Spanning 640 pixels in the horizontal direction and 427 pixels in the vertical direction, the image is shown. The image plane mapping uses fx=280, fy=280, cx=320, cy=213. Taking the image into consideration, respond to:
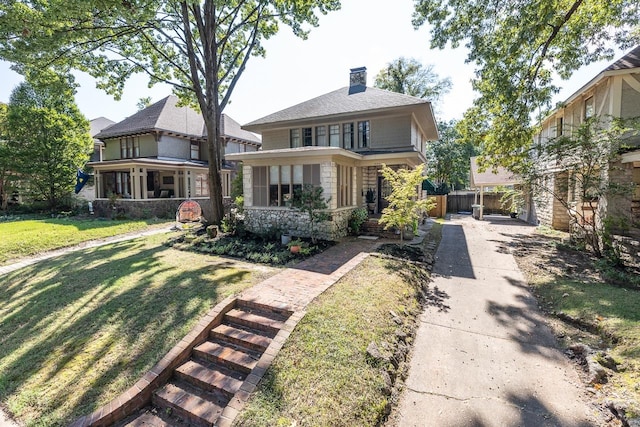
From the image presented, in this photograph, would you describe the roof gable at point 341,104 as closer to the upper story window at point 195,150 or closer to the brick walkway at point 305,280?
the brick walkway at point 305,280

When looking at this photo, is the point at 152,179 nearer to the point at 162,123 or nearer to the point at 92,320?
the point at 162,123

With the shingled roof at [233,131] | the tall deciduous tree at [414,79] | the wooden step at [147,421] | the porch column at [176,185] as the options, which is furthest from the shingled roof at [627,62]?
the porch column at [176,185]

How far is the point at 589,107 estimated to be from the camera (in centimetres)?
1195

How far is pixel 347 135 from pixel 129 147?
1790 cm

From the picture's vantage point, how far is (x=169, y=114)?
22.4 meters

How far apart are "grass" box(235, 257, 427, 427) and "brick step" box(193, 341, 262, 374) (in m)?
0.52

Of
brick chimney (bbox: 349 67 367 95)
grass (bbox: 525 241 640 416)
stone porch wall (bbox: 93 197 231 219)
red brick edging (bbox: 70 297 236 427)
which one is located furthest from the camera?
stone porch wall (bbox: 93 197 231 219)

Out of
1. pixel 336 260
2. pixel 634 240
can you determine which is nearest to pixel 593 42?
pixel 634 240

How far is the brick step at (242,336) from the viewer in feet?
14.3

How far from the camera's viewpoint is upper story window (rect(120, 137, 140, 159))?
844 inches

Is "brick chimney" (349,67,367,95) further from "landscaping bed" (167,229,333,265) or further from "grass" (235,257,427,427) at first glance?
"grass" (235,257,427,427)

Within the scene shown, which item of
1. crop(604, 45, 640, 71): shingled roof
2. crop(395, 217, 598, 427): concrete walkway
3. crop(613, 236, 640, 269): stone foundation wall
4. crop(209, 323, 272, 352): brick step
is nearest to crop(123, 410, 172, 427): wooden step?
crop(209, 323, 272, 352): brick step

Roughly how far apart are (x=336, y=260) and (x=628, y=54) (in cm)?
1337

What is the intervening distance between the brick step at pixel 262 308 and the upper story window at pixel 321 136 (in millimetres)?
10570
